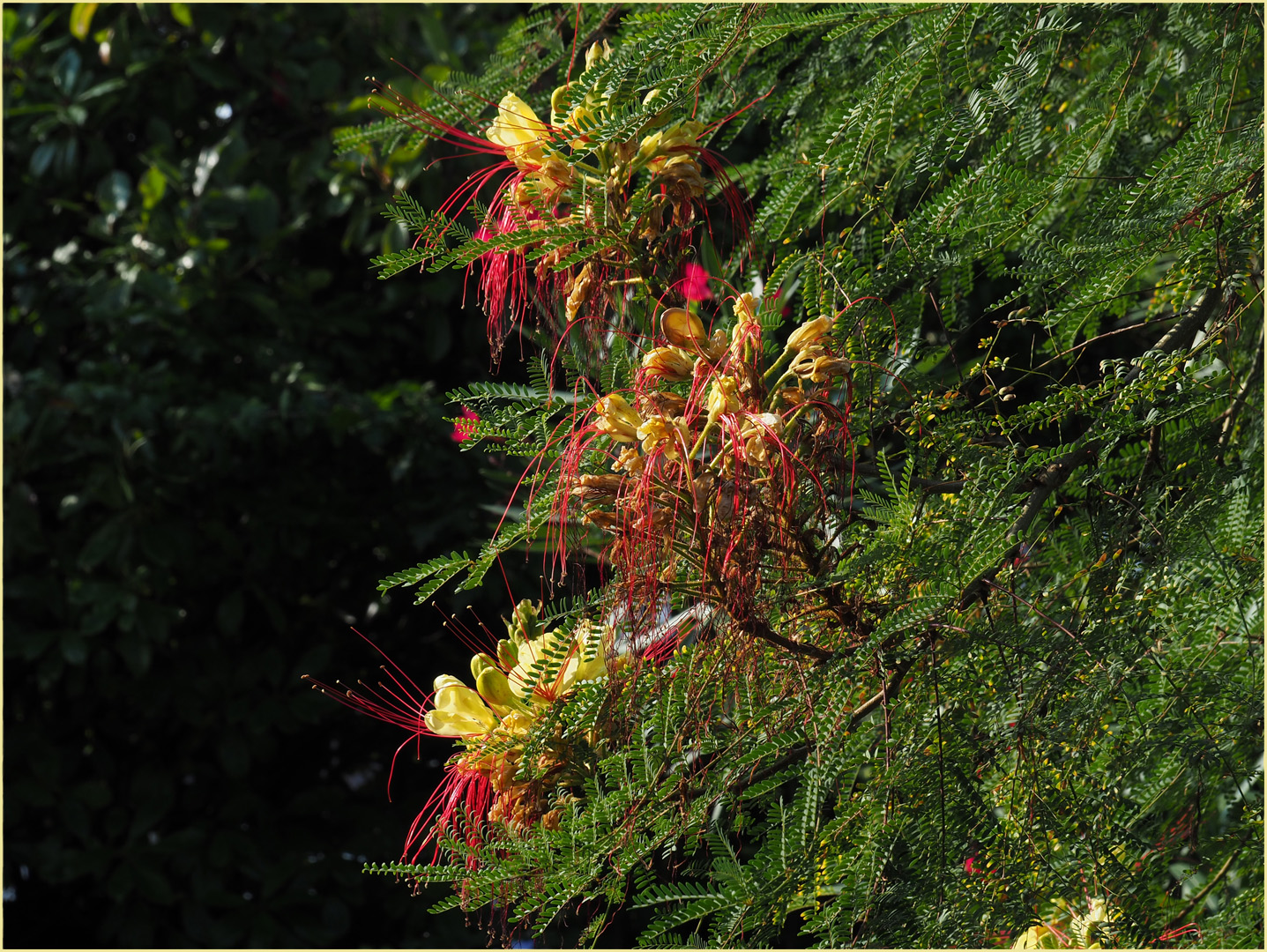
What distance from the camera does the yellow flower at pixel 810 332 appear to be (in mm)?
1070

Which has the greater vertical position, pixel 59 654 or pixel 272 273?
pixel 272 273

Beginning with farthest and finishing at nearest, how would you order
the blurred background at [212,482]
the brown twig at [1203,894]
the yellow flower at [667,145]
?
the blurred background at [212,482]
the brown twig at [1203,894]
the yellow flower at [667,145]

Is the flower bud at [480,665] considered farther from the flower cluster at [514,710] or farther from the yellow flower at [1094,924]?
the yellow flower at [1094,924]

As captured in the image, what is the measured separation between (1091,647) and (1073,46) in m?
1.01

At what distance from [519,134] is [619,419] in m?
0.40

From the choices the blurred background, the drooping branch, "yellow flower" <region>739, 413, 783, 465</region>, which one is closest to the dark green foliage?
the drooping branch

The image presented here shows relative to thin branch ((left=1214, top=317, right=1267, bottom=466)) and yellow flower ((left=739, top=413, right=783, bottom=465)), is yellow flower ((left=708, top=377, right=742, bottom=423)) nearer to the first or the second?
yellow flower ((left=739, top=413, right=783, bottom=465))

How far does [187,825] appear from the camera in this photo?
325 centimetres

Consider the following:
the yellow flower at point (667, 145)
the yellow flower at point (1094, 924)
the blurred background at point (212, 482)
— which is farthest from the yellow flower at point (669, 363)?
the blurred background at point (212, 482)

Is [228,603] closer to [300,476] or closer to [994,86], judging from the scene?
[300,476]

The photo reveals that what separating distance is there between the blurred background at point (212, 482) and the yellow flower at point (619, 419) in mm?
1901

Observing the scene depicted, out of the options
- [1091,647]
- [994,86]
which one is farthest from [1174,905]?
[994,86]

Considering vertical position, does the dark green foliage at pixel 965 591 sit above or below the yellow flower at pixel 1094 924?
above

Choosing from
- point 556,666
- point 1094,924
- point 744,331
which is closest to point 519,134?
point 744,331
